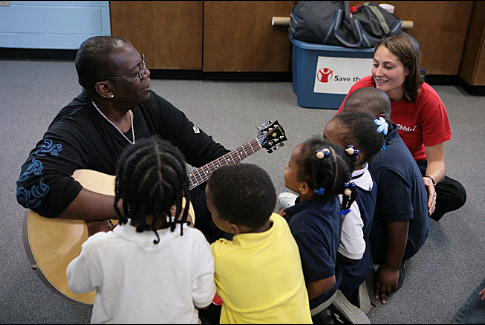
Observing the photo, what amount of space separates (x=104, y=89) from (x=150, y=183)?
758 mm

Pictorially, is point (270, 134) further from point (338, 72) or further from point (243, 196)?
point (338, 72)

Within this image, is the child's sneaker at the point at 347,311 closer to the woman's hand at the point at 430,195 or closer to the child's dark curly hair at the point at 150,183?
the woman's hand at the point at 430,195

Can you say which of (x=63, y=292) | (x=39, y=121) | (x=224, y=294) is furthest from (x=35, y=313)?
(x=39, y=121)

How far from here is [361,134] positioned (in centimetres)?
140

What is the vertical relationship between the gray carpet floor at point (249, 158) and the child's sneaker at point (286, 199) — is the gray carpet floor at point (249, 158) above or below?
below

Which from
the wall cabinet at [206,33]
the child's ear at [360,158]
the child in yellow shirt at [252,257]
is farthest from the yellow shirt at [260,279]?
the wall cabinet at [206,33]

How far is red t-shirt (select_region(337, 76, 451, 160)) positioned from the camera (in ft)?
6.23

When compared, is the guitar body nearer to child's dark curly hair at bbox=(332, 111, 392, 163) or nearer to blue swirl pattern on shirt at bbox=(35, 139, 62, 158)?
blue swirl pattern on shirt at bbox=(35, 139, 62, 158)

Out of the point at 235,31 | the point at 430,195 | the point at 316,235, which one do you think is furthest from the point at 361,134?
the point at 235,31

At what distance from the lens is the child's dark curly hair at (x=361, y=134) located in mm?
1396

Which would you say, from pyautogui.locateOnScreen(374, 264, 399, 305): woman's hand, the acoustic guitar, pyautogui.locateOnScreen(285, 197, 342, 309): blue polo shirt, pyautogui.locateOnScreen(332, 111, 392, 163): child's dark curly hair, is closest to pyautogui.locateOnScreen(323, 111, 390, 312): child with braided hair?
pyautogui.locateOnScreen(332, 111, 392, 163): child's dark curly hair

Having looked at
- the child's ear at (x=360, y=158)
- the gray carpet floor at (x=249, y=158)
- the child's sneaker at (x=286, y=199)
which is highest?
the child's ear at (x=360, y=158)

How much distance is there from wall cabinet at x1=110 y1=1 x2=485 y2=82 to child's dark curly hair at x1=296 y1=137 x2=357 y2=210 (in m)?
2.53

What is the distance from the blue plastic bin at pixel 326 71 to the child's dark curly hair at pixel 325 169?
6.64ft
